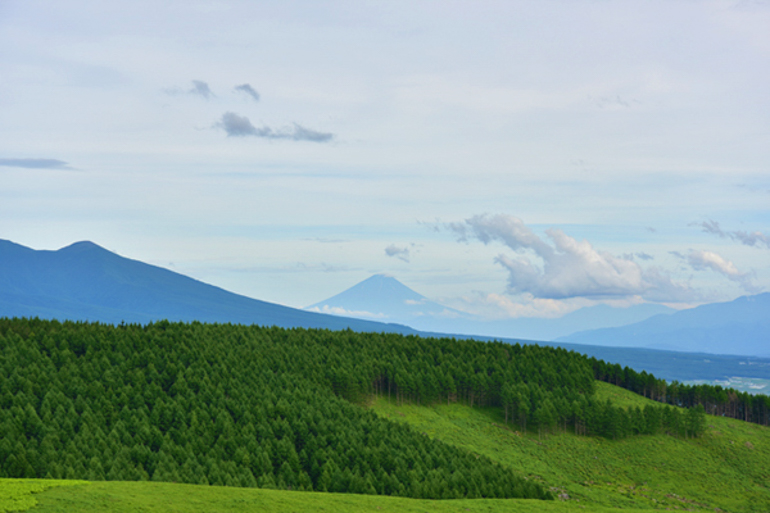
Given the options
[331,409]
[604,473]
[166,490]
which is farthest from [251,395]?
[604,473]

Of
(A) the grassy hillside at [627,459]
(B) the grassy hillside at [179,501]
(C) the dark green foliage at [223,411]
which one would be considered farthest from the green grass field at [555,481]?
(C) the dark green foliage at [223,411]

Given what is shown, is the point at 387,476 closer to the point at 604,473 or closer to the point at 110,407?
the point at 110,407

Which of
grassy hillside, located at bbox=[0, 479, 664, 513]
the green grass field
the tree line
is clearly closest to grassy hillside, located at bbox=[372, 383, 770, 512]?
the green grass field

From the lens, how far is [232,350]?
484 feet

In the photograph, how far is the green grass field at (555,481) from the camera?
1869 inches

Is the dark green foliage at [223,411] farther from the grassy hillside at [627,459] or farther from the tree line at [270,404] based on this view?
the grassy hillside at [627,459]

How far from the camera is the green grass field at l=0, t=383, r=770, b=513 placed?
47.5 meters

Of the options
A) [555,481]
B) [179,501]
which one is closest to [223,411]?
[179,501]

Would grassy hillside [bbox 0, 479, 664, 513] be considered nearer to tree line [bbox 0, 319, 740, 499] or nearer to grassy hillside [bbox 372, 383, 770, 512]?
tree line [bbox 0, 319, 740, 499]

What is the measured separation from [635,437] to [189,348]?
391ft

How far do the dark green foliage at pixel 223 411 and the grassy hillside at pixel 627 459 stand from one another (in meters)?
14.5

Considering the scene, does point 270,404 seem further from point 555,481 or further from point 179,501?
point 179,501

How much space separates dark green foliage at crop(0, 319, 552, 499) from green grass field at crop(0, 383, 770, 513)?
13.8 metres

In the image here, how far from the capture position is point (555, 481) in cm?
11506
